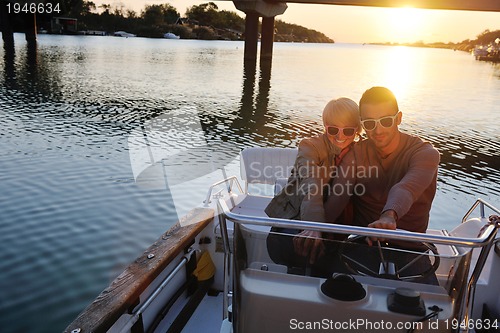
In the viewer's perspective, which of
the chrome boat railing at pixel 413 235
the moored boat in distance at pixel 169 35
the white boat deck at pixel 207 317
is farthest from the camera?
the moored boat in distance at pixel 169 35

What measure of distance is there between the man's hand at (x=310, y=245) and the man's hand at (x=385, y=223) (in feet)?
0.81

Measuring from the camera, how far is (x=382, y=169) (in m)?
3.28

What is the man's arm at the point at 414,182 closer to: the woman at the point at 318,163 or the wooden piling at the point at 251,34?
the woman at the point at 318,163

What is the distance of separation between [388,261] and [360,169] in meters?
1.08

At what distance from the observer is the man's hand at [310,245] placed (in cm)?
227

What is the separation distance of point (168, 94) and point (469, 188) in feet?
52.8

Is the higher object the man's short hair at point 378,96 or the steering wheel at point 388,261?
the man's short hair at point 378,96

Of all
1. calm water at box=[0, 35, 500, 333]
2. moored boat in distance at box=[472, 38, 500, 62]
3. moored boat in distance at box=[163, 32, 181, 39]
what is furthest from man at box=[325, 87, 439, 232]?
moored boat in distance at box=[163, 32, 181, 39]

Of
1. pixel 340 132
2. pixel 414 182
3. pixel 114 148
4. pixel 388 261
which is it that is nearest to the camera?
pixel 388 261

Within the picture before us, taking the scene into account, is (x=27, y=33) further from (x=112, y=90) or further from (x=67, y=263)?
(x=67, y=263)

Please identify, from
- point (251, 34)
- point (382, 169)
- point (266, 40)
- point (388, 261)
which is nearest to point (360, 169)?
point (382, 169)

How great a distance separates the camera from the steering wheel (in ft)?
7.20

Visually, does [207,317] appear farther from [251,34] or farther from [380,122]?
[251,34]

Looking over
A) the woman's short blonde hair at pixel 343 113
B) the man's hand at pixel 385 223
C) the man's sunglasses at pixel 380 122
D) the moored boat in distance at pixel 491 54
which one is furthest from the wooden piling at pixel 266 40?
the moored boat in distance at pixel 491 54
